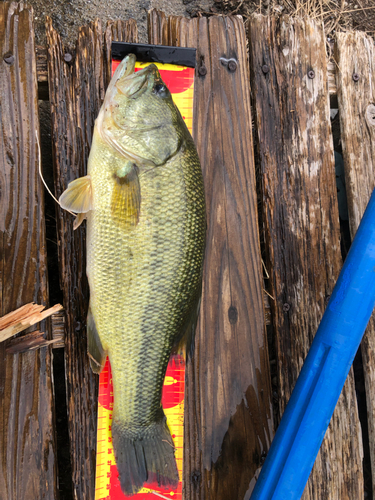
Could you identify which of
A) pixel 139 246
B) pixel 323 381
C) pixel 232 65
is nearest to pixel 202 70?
pixel 232 65

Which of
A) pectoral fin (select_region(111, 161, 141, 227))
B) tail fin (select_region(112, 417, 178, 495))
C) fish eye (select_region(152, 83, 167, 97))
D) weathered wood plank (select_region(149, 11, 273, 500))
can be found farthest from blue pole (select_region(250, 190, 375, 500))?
fish eye (select_region(152, 83, 167, 97))

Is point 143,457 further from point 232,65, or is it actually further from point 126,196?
point 232,65

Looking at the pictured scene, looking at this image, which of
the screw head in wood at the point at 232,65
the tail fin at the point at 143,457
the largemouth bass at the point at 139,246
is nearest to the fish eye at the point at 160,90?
the largemouth bass at the point at 139,246

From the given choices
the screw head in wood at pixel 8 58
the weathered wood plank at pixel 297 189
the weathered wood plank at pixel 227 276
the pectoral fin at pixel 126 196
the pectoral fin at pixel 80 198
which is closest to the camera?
the pectoral fin at pixel 126 196

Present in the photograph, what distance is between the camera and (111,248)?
5.74 feet

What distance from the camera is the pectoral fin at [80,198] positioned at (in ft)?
5.98

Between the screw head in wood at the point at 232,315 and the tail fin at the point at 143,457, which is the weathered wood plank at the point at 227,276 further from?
the tail fin at the point at 143,457

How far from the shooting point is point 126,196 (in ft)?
5.66

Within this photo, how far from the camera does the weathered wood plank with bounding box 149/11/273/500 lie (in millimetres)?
2225

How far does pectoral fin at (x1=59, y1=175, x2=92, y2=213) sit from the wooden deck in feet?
0.97

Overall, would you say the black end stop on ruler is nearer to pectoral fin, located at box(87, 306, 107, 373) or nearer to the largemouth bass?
the largemouth bass

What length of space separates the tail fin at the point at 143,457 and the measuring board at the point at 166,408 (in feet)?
0.47

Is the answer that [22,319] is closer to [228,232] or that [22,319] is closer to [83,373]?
A: [83,373]

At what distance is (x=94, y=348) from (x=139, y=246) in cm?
63
